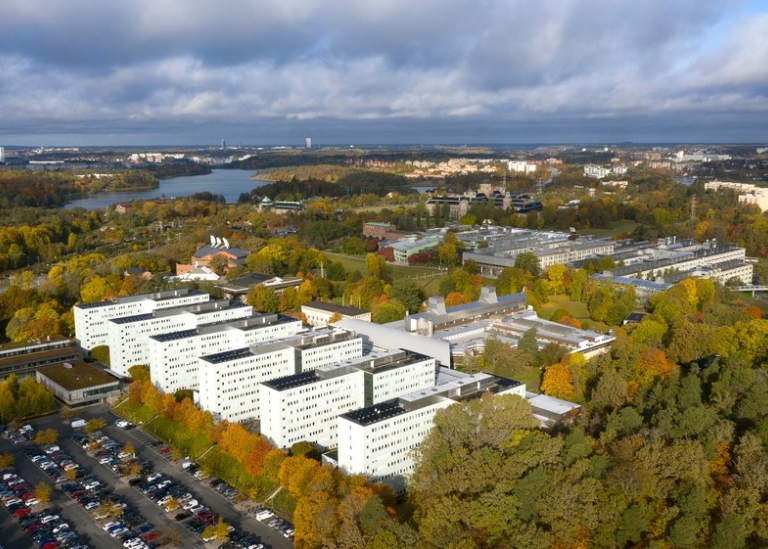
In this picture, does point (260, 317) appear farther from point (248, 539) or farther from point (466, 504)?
point (466, 504)

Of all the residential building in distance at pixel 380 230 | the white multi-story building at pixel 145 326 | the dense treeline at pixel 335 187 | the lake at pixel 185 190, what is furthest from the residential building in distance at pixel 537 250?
the lake at pixel 185 190

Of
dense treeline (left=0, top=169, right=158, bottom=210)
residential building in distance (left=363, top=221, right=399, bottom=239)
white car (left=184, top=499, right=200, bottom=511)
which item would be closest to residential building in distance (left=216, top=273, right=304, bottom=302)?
residential building in distance (left=363, top=221, right=399, bottom=239)

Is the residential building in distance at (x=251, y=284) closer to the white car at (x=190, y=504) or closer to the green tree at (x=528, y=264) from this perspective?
the green tree at (x=528, y=264)

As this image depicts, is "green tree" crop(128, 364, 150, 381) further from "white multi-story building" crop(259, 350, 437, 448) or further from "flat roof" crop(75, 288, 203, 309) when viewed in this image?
"white multi-story building" crop(259, 350, 437, 448)

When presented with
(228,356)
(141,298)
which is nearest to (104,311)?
(141,298)

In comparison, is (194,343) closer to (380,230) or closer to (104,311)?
(104,311)

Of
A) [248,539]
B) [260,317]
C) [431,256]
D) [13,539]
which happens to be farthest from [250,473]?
[431,256]
